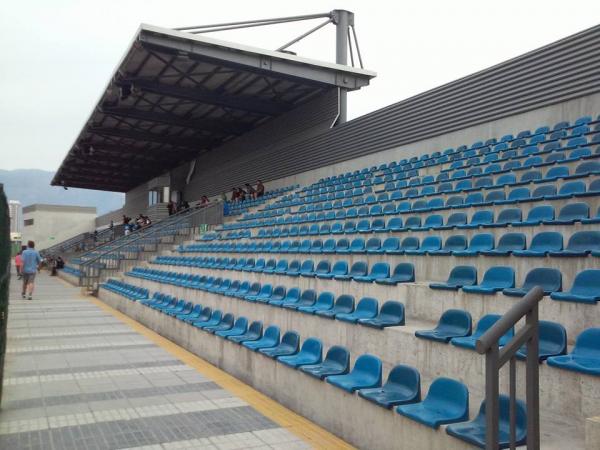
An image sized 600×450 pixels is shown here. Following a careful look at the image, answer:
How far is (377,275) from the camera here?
6559mm

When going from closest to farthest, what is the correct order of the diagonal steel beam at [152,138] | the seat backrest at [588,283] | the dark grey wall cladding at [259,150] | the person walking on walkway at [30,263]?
the seat backrest at [588,283] → the person walking on walkway at [30,263] → the dark grey wall cladding at [259,150] → the diagonal steel beam at [152,138]

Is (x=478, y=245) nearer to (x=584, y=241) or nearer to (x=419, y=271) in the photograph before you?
(x=419, y=271)

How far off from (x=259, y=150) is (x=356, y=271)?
54.2 feet

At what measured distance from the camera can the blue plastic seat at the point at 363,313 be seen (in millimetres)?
5312

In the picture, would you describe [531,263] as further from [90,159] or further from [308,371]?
[90,159]

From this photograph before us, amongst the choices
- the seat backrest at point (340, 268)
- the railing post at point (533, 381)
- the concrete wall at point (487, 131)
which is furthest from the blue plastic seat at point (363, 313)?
the concrete wall at point (487, 131)

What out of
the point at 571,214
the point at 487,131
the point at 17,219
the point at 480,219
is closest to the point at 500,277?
Answer: the point at 571,214

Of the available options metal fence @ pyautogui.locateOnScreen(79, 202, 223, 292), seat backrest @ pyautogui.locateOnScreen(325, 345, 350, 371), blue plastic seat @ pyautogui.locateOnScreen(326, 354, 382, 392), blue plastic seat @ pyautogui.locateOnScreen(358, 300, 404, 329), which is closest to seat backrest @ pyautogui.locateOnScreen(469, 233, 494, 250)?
blue plastic seat @ pyautogui.locateOnScreen(358, 300, 404, 329)

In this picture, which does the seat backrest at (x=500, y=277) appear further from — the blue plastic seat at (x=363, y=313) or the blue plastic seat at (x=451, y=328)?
the blue plastic seat at (x=363, y=313)

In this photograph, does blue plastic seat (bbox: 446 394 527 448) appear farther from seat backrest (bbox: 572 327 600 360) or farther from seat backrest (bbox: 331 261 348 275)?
seat backrest (bbox: 331 261 348 275)

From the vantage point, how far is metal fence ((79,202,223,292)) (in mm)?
18172

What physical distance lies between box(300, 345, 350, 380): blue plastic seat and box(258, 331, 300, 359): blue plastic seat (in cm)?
62

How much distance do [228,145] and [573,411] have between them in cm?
2430

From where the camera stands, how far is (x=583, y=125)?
9.16 m
